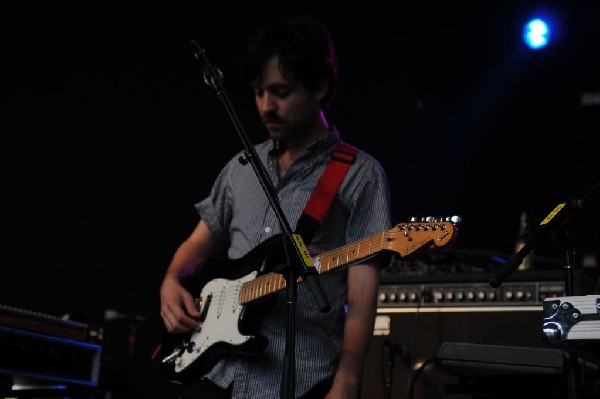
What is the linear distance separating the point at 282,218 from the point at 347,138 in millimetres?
3511

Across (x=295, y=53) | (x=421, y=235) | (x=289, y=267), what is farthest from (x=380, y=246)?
(x=295, y=53)

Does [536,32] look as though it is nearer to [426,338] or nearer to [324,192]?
[426,338]

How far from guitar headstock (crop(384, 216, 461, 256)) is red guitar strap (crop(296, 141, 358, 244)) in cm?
30

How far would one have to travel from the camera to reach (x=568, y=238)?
2191mm

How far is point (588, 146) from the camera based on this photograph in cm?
607

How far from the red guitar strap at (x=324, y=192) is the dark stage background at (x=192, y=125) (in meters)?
2.93

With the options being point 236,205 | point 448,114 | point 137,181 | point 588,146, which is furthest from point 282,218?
point 588,146

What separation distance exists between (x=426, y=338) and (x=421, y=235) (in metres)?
1.62

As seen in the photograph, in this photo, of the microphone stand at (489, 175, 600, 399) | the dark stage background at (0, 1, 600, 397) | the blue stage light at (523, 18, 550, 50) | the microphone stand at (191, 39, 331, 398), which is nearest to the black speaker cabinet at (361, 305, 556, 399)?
the microphone stand at (489, 175, 600, 399)

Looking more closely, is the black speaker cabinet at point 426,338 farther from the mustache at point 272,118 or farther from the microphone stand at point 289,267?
the microphone stand at point 289,267

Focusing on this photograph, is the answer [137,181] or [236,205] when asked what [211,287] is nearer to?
[236,205]

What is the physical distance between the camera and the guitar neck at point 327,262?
2.15 metres

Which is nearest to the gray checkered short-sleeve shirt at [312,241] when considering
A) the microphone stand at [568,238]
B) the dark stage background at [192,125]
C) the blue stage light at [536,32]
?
the microphone stand at [568,238]

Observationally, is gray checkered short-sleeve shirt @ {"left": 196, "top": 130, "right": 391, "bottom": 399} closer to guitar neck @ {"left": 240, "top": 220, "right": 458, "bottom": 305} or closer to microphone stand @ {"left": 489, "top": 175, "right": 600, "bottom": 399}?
guitar neck @ {"left": 240, "top": 220, "right": 458, "bottom": 305}
